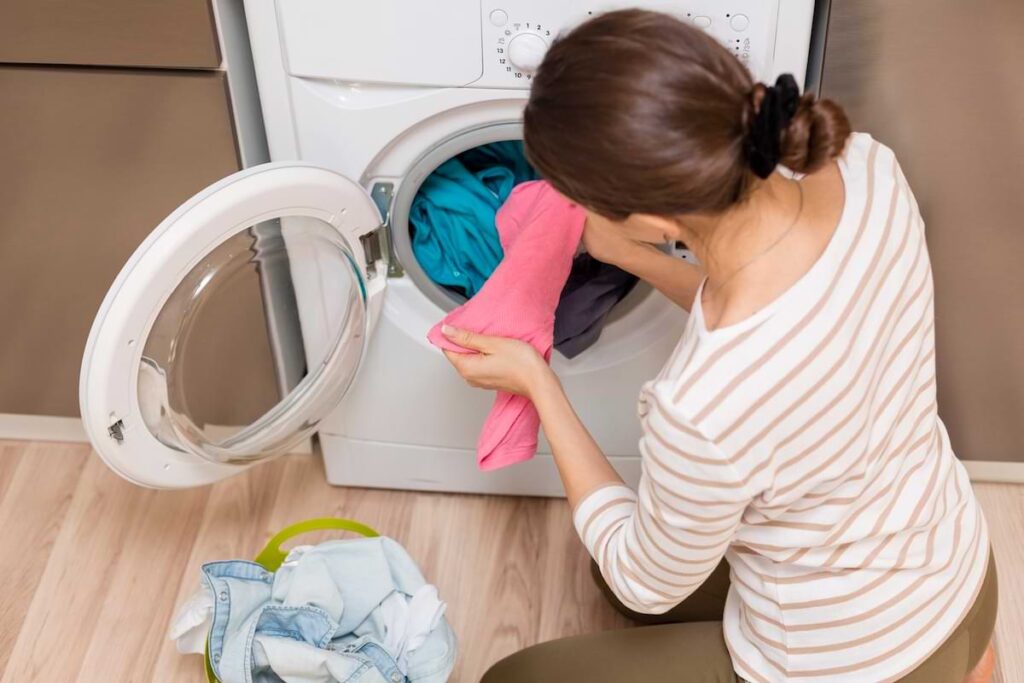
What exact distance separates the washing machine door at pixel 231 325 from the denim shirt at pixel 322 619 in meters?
0.15

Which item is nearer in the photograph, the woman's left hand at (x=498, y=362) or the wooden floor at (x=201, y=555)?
the woman's left hand at (x=498, y=362)

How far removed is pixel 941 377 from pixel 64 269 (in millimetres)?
1152

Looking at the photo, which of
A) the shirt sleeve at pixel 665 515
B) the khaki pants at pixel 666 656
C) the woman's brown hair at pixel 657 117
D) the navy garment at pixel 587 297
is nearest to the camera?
the woman's brown hair at pixel 657 117

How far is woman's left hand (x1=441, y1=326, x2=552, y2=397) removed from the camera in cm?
121

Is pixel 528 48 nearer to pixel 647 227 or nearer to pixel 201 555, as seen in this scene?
pixel 647 227

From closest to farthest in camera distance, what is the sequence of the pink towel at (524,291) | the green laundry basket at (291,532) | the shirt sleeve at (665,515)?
1. the shirt sleeve at (665,515)
2. the pink towel at (524,291)
3. the green laundry basket at (291,532)

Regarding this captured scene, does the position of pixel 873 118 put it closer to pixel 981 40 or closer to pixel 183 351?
pixel 981 40

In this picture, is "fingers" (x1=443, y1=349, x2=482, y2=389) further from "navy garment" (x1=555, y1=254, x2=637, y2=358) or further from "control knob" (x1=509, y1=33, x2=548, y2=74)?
"control knob" (x1=509, y1=33, x2=548, y2=74)

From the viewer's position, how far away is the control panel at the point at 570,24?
3.93 ft

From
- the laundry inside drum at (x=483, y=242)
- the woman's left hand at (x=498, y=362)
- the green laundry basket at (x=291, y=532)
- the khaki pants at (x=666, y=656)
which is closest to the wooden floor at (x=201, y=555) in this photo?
the green laundry basket at (x=291, y=532)

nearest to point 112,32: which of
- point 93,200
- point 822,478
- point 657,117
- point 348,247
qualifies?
point 93,200

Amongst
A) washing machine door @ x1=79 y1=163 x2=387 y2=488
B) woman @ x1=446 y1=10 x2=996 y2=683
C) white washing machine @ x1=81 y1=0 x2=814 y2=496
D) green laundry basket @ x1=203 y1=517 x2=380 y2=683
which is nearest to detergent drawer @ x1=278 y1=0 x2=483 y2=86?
white washing machine @ x1=81 y1=0 x2=814 y2=496

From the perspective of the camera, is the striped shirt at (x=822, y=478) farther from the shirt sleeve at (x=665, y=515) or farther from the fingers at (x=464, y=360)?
the fingers at (x=464, y=360)

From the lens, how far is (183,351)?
1357 millimetres
